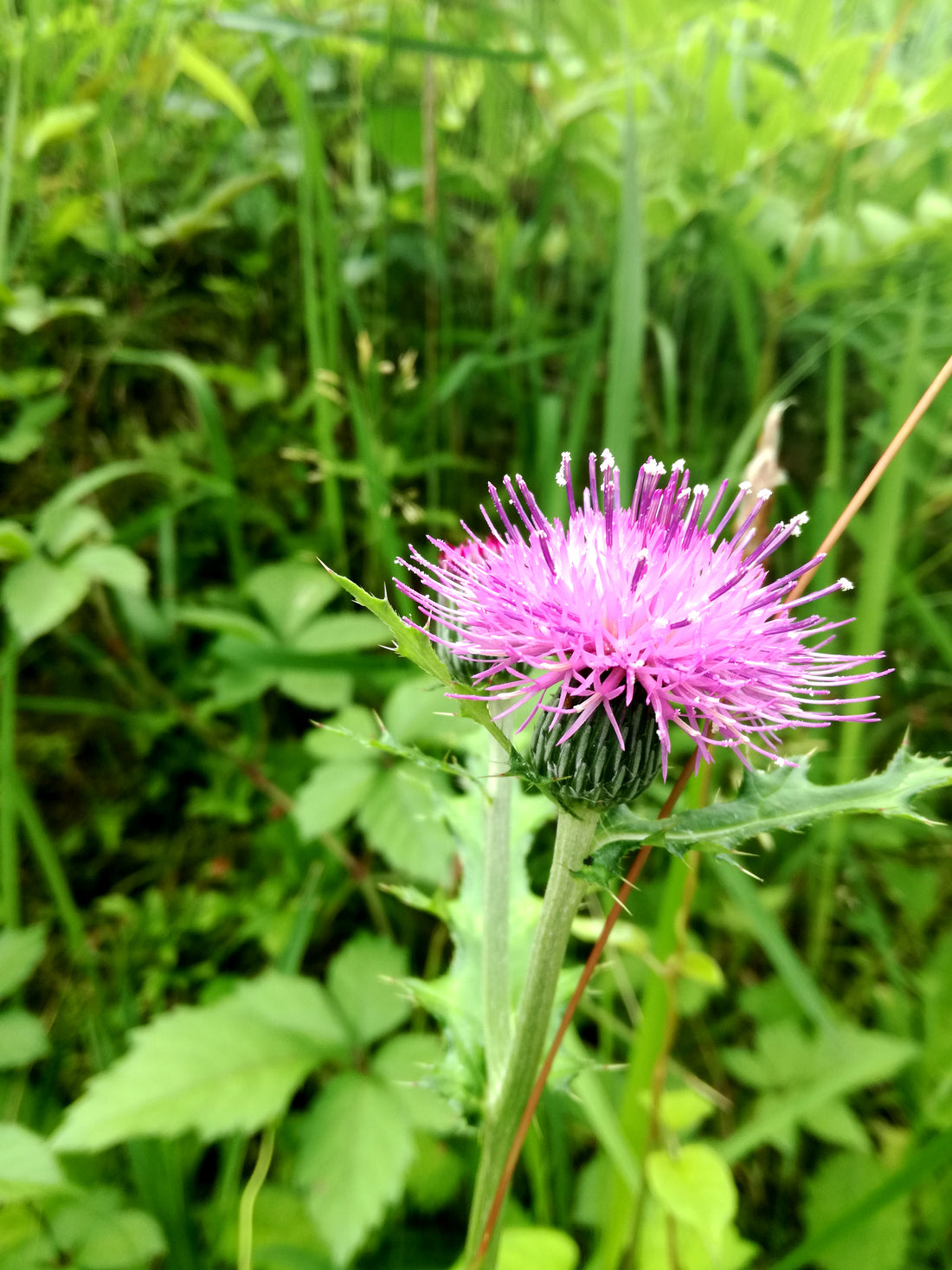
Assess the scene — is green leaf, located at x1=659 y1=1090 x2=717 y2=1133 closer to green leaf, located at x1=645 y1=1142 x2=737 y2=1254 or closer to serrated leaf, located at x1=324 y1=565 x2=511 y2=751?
green leaf, located at x1=645 y1=1142 x2=737 y2=1254

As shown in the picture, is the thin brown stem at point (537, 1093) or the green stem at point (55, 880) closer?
the thin brown stem at point (537, 1093)

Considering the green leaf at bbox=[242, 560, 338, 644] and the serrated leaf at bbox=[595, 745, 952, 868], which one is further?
the green leaf at bbox=[242, 560, 338, 644]

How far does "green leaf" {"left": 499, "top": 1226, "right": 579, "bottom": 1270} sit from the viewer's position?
1322mm

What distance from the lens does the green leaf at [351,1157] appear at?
1396 mm

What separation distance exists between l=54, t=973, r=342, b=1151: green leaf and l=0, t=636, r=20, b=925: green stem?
0.43m

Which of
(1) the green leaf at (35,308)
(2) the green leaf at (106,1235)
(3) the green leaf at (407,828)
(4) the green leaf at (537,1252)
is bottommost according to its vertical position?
(2) the green leaf at (106,1235)

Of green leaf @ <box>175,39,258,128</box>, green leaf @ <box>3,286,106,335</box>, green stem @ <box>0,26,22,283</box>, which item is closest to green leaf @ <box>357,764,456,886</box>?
green leaf @ <box>3,286,106,335</box>

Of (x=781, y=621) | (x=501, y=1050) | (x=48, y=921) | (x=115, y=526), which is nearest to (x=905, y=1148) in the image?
(x=501, y=1050)

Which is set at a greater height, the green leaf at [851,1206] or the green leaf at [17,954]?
the green leaf at [17,954]

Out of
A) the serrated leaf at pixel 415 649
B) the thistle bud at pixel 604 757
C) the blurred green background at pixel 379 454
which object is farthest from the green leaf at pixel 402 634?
the blurred green background at pixel 379 454

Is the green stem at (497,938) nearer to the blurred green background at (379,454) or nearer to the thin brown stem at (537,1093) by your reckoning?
the thin brown stem at (537,1093)

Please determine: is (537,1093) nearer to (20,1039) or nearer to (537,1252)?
(537,1252)

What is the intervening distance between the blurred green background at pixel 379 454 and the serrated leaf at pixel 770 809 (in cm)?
75

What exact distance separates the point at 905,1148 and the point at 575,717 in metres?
1.61
